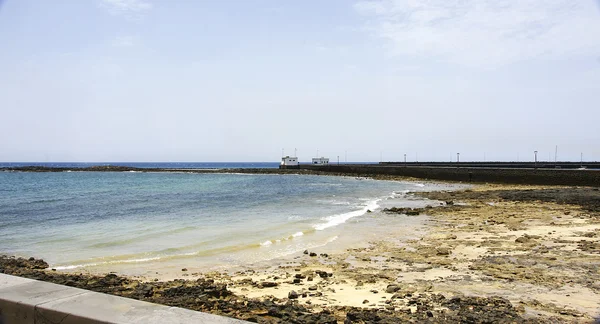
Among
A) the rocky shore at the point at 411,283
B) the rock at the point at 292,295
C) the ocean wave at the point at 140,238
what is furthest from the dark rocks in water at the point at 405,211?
the rock at the point at 292,295

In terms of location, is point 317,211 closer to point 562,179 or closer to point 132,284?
point 132,284

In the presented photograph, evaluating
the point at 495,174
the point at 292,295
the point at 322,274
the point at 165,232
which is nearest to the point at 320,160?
the point at 495,174

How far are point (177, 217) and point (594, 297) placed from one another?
16.4 metres

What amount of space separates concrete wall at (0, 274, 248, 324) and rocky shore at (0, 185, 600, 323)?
203 centimetres

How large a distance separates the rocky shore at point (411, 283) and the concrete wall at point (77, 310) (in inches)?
80.0

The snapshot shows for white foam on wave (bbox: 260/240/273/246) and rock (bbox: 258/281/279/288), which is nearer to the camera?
rock (bbox: 258/281/279/288)

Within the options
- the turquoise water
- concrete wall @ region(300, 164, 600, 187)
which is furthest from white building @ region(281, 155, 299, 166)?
the turquoise water

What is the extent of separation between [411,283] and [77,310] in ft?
19.0

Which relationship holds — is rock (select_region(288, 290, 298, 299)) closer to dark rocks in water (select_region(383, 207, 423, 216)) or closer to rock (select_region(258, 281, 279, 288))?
rock (select_region(258, 281, 279, 288))

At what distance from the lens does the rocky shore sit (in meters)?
5.77

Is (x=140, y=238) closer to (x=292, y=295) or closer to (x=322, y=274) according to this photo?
(x=322, y=274)

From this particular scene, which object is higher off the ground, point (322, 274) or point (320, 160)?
point (320, 160)

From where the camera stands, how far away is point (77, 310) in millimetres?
3484

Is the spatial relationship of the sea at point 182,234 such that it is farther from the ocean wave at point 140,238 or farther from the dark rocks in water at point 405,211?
the dark rocks in water at point 405,211
